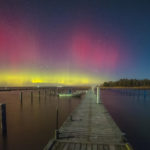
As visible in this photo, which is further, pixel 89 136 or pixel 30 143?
pixel 30 143

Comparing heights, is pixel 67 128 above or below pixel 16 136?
above

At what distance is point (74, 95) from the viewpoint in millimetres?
31906

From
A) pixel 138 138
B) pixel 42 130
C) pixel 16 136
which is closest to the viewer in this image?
pixel 138 138

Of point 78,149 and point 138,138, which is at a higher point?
point 78,149

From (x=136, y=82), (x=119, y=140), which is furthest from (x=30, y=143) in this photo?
(x=136, y=82)

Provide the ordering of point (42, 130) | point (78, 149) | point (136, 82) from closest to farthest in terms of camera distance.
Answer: point (78, 149), point (42, 130), point (136, 82)

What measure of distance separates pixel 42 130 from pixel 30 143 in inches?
87.3

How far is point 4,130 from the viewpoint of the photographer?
8.90m

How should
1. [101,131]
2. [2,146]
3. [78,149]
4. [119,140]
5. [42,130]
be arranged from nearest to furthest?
[78,149] < [119,140] < [101,131] < [2,146] < [42,130]

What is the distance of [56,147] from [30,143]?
4198 millimetres

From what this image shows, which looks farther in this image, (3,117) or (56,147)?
(3,117)

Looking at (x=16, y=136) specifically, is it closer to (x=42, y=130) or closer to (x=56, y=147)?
(x=42, y=130)

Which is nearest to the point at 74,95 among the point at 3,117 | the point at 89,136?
the point at 3,117

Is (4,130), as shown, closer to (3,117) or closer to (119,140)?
(3,117)
